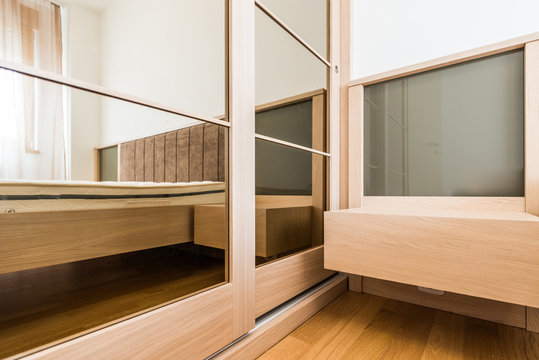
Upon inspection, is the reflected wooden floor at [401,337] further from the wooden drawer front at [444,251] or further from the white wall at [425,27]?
the white wall at [425,27]

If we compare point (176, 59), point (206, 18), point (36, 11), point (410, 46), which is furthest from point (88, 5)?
point (410, 46)

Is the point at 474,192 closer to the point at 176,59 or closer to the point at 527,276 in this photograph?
the point at 527,276

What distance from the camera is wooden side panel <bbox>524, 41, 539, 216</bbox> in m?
0.90

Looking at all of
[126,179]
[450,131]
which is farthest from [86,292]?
[450,131]

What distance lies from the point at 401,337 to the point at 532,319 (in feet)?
1.50

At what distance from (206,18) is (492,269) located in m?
0.99

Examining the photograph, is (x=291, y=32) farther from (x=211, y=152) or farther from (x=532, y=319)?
(x=532, y=319)

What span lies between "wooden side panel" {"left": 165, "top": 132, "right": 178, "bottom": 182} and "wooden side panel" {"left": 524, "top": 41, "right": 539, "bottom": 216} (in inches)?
43.5

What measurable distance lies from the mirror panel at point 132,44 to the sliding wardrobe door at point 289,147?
0.17 m

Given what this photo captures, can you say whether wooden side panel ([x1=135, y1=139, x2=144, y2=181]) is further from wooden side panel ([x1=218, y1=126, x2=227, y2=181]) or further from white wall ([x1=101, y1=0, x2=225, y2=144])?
wooden side panel ([x1=218, y1=126, x2=227, y2=181])

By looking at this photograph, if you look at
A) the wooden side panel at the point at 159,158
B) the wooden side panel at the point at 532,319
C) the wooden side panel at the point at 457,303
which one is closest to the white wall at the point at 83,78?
the wooden side panel at the point at 159,158

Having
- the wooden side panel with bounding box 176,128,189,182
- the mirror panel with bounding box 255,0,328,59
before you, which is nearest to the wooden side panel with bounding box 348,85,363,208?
the mirror panel with bounding box 255,0,328,59

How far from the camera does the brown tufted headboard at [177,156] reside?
22.2 inches

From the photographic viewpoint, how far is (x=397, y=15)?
122 centimetres
